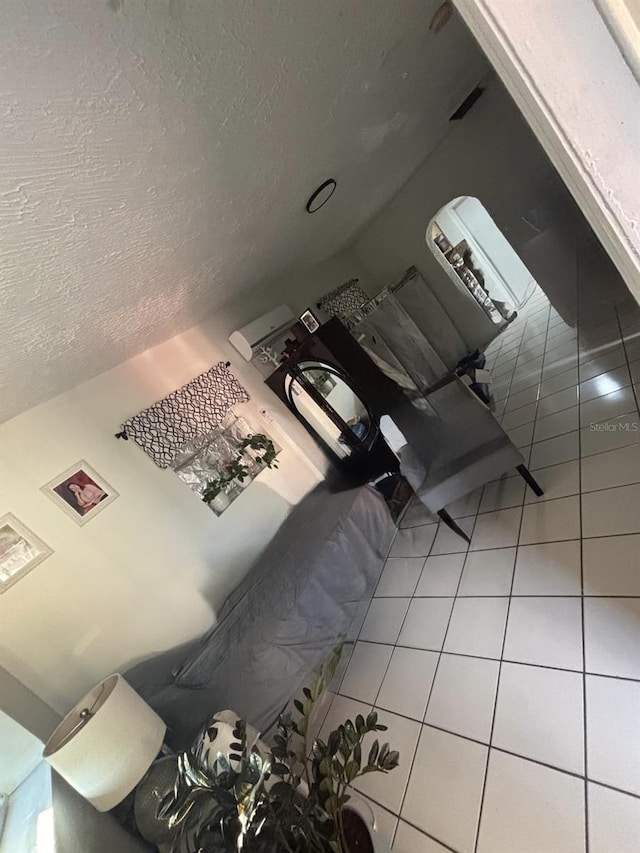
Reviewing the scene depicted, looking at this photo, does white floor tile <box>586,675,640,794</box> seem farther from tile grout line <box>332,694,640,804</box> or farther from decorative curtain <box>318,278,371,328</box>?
decorative curtain <box>318,278,371,328</box>

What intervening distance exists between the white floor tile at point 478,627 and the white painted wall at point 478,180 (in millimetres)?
3149

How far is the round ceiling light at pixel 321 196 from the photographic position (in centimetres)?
213

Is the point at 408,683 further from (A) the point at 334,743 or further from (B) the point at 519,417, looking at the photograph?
(B) the point at 519,417

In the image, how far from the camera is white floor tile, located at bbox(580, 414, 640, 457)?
202cm

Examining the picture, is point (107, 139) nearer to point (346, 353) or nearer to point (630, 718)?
point (346, 353)

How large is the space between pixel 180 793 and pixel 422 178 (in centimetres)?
430

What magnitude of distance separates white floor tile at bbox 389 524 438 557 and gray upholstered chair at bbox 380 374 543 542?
271 millimetres

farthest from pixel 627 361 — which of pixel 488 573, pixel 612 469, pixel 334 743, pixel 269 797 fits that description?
pixel 269 797

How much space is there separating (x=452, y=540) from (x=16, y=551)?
79.1 inches

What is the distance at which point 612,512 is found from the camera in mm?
1738

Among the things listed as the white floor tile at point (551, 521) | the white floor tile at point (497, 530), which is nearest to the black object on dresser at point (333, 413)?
the white floor tile at point (497, 530)

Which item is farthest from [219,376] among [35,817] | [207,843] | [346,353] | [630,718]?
[630,718]

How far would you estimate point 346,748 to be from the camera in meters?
0.89

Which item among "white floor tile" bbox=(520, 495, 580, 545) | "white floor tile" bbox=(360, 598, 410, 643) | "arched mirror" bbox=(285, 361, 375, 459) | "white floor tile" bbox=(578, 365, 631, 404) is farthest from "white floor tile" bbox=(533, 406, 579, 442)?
"white floor tile" bbox=(360, 598, 410, 643)
